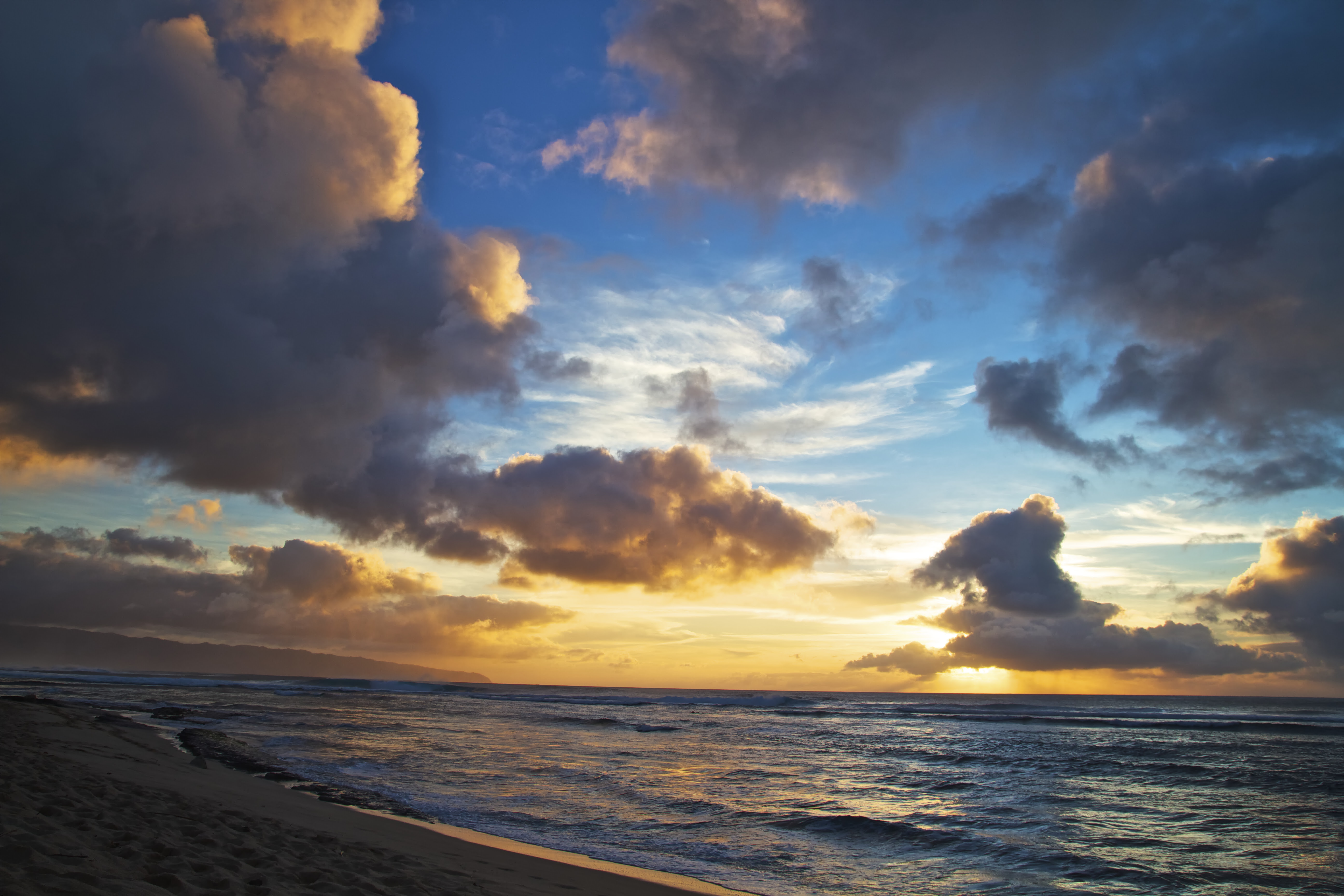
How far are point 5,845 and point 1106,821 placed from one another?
68.5ft

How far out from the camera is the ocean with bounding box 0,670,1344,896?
12.4 metres

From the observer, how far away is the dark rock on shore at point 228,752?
18891 millimetres

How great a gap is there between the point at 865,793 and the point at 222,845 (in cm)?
1746

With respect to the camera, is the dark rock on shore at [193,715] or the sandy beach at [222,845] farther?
the dark rock on shore at [193,715]

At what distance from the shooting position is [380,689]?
109 meters

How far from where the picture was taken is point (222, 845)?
802 cm

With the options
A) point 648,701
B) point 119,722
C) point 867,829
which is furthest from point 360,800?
point 648,701

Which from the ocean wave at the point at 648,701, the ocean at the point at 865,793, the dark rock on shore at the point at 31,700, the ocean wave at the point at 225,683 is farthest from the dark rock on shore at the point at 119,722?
the ocean wave at the point at 648,701

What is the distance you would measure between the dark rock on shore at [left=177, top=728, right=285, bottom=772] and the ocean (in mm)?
948

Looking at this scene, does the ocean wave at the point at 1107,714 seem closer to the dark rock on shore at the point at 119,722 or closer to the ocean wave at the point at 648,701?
the ocean wave at the point at 648,701

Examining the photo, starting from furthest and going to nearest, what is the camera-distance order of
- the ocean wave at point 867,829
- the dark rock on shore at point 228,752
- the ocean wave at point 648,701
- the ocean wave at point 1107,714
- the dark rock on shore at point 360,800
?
1. the ocean wave at point 648,701
2. the ocean wave at point 1107,714
3. the dark rock on shore at point 228,752
4. the ocean wave at point 867,829
5. the dark rock on shore at point 360,800

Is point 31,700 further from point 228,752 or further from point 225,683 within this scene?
point 225,683

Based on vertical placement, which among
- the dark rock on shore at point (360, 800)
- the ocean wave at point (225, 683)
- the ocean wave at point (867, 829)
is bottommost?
the ocean wave at point (225, 683)

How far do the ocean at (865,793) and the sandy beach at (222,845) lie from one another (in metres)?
1.97
